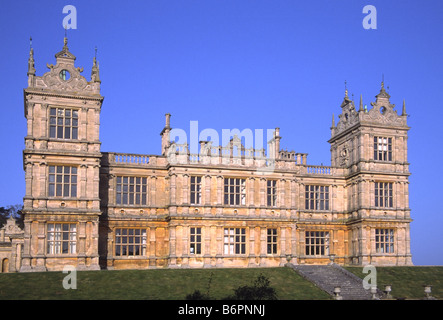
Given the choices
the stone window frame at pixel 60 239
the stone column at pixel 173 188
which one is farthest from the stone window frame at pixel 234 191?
the stone window frame at pixel 60 239

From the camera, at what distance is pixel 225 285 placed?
35.0m

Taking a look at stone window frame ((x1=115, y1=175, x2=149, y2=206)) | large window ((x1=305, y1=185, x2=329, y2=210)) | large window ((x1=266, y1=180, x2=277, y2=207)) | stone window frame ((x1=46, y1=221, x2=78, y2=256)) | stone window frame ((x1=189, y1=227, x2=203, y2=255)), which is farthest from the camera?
large window ((x1=305, y1=185, x2=329, y2=210))

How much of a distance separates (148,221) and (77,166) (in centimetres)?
697

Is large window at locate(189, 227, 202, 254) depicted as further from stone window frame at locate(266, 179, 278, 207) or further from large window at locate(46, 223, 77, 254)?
large window at locate(46, 223, 77, 254)

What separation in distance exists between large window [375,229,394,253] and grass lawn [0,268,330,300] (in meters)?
11.0

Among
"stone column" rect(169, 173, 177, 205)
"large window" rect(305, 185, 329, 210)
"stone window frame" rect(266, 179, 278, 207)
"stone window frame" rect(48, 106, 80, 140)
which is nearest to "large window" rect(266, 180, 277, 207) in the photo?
"stone window frame" rect(266, 179, 278, 207)

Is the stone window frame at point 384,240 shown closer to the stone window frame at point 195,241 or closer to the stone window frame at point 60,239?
the stone window frame at point 195,241

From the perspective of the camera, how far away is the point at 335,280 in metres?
39.1

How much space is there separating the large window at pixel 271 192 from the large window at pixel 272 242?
7.04 feet

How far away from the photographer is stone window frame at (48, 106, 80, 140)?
4025cm

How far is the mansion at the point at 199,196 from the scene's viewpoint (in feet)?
130

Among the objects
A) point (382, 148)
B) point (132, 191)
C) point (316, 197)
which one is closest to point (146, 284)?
point (132, 191)
